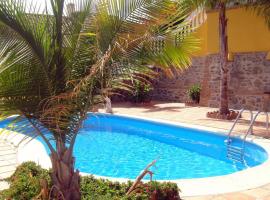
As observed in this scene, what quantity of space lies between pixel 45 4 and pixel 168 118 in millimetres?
9829

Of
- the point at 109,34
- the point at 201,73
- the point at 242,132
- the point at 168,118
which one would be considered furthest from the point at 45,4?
the point at 201,73

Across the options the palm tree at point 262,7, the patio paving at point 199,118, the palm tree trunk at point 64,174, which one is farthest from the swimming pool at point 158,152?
the palm tree at point 262,7

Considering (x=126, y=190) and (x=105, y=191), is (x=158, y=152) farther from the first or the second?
(x=105, y=191)

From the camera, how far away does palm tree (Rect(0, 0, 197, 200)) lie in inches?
127

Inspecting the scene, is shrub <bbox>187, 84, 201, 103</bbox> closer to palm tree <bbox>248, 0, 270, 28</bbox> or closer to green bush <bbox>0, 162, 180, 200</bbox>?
palm tree <bbox>248, 0, 270, 28</bbox>

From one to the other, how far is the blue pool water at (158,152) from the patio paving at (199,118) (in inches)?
25.3

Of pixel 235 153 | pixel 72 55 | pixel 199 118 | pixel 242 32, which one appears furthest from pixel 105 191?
pixel 242 32

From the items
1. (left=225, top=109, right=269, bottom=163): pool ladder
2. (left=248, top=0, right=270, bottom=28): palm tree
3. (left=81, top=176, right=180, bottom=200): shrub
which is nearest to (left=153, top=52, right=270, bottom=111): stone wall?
(left=248, top=0, right=270, bottom=28): palm tree

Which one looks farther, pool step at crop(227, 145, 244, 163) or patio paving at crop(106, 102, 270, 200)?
pool step at crop(227, 145, 244, 163)

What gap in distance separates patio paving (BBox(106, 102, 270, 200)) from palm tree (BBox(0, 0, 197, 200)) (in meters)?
2.00

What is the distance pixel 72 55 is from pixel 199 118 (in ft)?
30.5

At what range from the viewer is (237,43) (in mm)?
14703

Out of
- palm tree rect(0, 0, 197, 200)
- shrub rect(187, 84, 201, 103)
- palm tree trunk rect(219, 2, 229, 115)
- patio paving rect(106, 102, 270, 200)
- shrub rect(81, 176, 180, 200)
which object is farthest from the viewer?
shrub rect(187, 84, 201, 103)

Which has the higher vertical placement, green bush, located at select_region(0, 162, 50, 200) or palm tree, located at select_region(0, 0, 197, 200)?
palm tree, located at select_region(0, 0, 197, 200)
